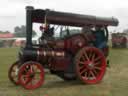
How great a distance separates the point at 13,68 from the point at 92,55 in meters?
2.21

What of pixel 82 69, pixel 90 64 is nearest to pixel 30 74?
pixel 82 69

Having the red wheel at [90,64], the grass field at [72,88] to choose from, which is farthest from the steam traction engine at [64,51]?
the grass field at [72,88]

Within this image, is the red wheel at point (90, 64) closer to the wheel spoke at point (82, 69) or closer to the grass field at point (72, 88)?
the wheel spoke at point (82, 69)

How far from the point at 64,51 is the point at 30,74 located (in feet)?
3.93

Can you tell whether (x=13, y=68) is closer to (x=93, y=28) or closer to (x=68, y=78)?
(x=68, y=78)

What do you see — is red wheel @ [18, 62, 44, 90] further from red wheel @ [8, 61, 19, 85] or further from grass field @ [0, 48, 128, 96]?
red wheel @ [8, 61, 19, 85]

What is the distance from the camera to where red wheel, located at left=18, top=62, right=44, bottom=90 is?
9594mm

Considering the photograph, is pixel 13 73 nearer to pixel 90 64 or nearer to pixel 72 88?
pixel 72 88

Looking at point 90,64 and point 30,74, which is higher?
point 90,64

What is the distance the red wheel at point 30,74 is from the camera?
9594 millimetres

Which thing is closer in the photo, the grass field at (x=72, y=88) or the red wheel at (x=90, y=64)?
the grass field at (x=72, y=88)

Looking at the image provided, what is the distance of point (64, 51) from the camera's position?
1038 centimetres

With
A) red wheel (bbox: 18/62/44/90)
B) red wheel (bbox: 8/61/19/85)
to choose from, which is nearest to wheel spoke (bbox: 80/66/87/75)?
red wheel (bbox: 18/62/44/90)

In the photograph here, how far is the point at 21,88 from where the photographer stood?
32.6 ft
